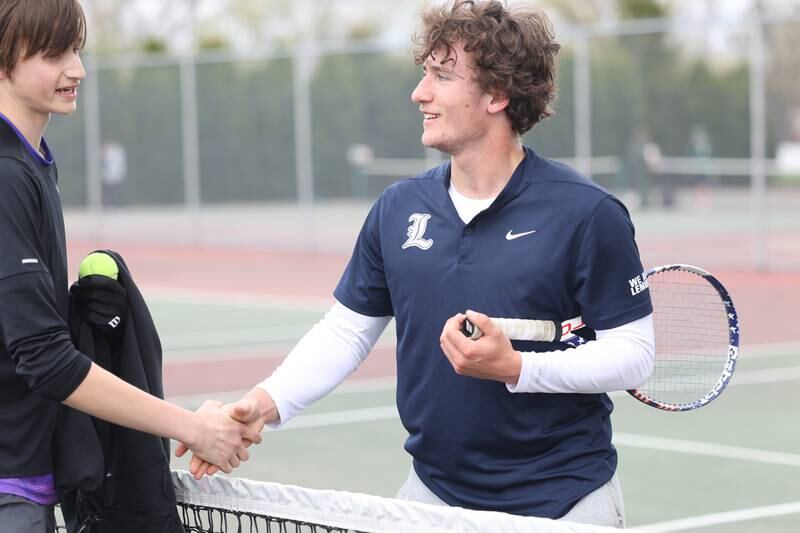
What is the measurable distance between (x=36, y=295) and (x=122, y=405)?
0.30m

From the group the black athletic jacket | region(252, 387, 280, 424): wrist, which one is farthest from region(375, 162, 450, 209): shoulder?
the black athletic jacket

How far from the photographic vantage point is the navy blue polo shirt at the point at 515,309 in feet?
11.2

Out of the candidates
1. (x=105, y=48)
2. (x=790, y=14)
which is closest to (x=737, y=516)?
(x=790, y=14)

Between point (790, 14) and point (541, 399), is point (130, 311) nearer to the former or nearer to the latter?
point (541, 399)

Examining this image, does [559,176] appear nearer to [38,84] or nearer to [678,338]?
[38,84]

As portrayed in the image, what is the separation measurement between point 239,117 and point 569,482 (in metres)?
20.0

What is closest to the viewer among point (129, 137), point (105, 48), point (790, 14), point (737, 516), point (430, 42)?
point (430, 42)

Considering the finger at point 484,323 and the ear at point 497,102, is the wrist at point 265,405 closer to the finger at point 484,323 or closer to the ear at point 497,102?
the finger at point 484,323

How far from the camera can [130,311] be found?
3.47 metres

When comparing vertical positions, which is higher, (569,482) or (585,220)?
(585,220)

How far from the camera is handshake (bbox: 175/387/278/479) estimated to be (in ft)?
11.6

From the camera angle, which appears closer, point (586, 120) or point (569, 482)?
point (569, 482)

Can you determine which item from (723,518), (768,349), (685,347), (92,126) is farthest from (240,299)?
(685,347)

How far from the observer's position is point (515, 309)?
3430mm
